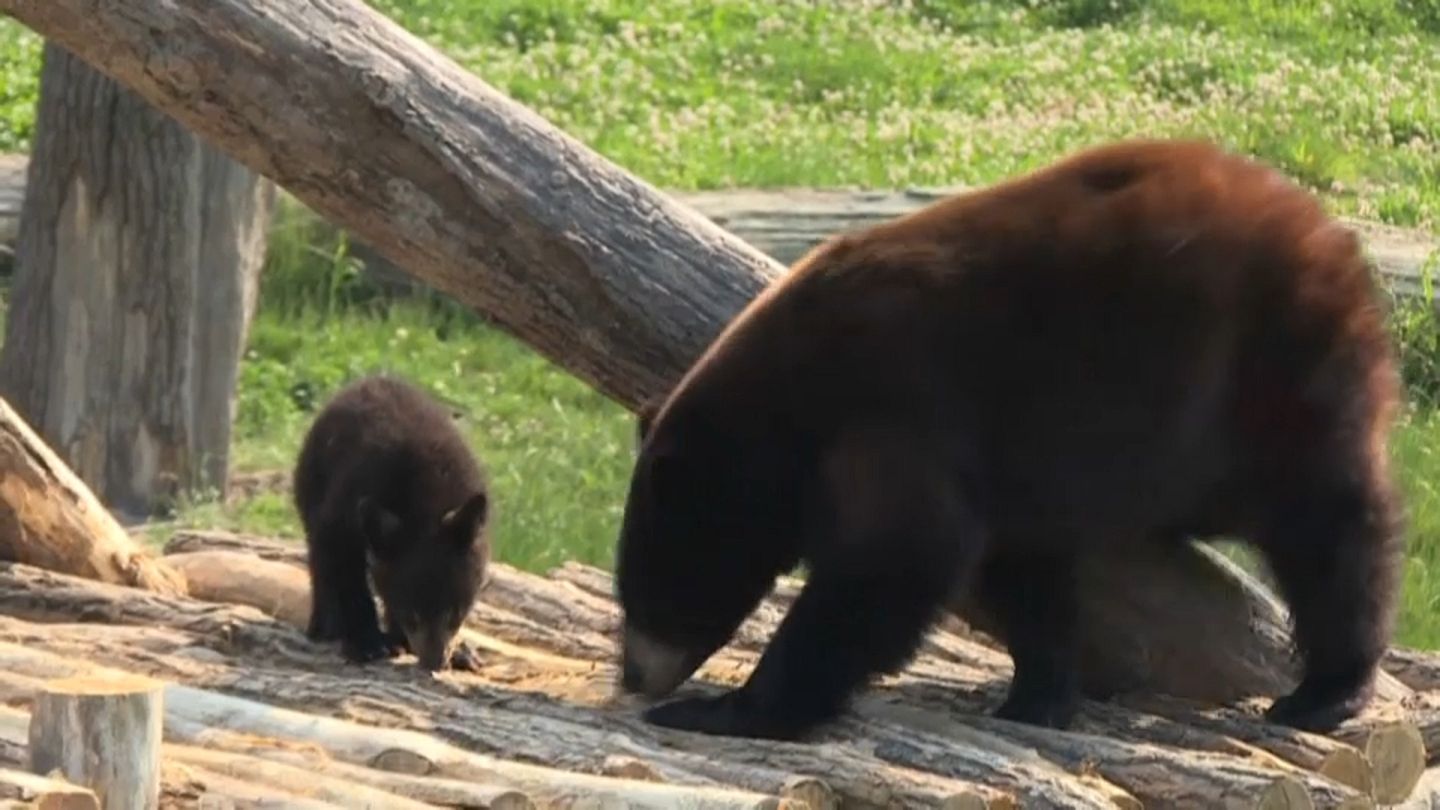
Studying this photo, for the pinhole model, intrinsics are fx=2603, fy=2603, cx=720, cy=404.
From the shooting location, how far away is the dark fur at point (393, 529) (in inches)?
266

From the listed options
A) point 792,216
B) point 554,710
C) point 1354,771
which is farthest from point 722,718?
point 792,216

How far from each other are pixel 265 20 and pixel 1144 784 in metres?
2.80

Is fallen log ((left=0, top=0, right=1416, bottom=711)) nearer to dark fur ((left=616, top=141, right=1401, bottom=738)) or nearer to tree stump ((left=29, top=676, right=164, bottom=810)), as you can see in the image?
dark fur ((left=616, top=141, right=1401, bottom=738))

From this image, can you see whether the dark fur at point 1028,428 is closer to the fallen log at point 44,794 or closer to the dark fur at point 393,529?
the dark fur at point 393,529

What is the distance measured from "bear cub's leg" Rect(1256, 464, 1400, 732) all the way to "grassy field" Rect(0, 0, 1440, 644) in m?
2.68

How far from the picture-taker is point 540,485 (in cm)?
1044

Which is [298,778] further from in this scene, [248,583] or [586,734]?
[248,583]

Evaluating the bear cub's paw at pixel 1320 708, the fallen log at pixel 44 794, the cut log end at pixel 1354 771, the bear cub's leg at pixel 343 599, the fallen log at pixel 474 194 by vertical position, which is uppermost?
the fallen log at pixel 474 194

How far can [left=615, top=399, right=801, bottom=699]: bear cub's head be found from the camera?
19.0ft

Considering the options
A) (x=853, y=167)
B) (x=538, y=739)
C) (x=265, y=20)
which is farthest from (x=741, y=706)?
(x=853, y=167)

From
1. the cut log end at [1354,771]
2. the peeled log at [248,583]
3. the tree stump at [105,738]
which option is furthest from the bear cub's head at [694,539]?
the tree stump at [105,738]

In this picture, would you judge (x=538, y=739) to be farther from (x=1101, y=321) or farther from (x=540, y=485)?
(x=540, y=485)

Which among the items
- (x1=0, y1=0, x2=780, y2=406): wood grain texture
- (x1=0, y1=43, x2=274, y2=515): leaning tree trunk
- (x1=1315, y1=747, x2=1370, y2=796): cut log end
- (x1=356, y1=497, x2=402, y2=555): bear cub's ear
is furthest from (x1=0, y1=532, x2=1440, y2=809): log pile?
(x1=0, y1=43, x2=274, y2=515): leaning tree trunk

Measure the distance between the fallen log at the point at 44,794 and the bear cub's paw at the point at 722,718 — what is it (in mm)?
1618
